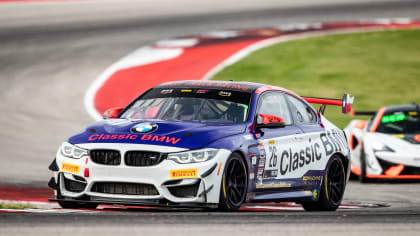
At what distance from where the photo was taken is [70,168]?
9.00 m

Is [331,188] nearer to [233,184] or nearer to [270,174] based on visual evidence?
[270,174]

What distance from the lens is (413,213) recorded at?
31.0 feet

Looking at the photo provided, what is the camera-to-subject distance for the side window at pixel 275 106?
10227 mm

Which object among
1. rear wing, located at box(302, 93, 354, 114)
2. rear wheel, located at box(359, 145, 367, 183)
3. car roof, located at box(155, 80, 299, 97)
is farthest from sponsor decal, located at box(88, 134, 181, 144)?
rear wheel, located at box(359, 145, 367, 183)

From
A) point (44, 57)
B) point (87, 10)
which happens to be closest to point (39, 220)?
point (44, 57)

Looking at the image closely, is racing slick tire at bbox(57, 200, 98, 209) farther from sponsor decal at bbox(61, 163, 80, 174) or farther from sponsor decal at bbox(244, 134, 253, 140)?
sponsor decal at bbox(244, 134, 253, 140)

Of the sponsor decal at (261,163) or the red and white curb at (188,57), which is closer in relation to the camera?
the sponsor decal at (261,163)

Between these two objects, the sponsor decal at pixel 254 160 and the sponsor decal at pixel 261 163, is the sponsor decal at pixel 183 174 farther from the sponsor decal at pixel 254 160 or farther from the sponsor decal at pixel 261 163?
the sponsor decal at pixel 261 163

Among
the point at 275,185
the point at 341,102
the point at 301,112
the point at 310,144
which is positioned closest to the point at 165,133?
the point at 275,185

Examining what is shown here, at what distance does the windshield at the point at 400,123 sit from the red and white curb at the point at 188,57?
5570 millimetres

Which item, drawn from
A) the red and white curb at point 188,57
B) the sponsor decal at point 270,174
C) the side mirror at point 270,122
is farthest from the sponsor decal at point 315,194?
the red and white curb at point 188,57

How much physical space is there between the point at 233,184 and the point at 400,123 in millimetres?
7086

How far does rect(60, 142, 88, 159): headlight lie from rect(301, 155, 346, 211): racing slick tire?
306cm

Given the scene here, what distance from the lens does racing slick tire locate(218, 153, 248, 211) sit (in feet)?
29.1
